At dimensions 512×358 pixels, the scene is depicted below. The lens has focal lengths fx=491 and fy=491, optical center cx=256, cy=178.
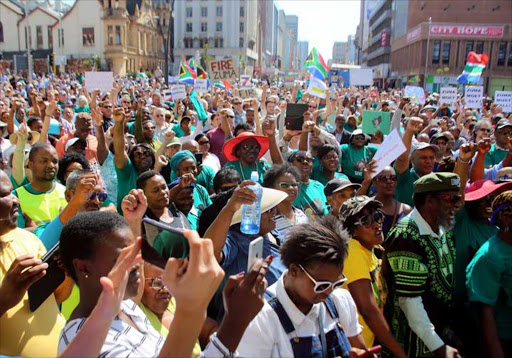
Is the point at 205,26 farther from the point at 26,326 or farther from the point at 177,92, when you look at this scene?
the point at 26,326

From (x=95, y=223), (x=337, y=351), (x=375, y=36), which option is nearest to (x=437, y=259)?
(x=337, y=351)

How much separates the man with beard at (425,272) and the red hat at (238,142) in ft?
8.70

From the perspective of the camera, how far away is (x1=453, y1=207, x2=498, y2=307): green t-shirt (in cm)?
355

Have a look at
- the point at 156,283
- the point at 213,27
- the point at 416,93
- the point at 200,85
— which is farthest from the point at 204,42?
the point at 156,283

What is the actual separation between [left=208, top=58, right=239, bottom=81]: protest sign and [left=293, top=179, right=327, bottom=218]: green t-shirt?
391 inches

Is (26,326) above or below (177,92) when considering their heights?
below

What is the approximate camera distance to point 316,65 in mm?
13867

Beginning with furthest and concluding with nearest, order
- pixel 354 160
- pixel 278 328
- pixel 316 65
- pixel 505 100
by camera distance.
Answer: pixel 316 65, pixel 505 100, pixel 354 160, pixel 278 328

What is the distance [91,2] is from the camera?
73812 mm

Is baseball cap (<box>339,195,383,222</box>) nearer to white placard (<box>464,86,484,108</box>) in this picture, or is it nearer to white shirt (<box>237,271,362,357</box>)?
white shirt (<box>237,271,362,357</box>)

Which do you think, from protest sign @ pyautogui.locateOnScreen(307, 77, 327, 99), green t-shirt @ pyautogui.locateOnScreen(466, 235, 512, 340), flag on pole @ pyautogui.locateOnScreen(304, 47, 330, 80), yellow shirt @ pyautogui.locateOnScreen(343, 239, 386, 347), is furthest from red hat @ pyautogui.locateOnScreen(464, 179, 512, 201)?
flag on pole @ pyautogui.locateOnScreen(304, 47, 330, 80)

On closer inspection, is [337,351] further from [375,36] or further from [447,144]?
[375,36]

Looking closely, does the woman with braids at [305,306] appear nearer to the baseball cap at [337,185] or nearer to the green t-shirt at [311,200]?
the baseball cap at [337,185]

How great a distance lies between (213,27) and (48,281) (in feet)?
310
